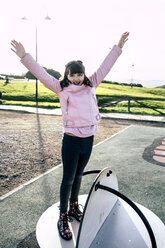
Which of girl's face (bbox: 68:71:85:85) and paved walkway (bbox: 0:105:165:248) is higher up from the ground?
girl's face (bbox: 68:71:85:85)

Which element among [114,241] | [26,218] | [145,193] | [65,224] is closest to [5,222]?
[26,218]

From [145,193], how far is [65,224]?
1660 mm

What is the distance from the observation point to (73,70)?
2.38m

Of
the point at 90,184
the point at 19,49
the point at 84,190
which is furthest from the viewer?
the point at 90,184

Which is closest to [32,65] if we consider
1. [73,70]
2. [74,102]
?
[73,70]

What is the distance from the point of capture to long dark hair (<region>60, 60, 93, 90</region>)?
94.0 inches

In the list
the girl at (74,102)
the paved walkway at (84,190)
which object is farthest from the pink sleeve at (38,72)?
the paved walkway at (84,190)

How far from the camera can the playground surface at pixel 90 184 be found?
2920mm

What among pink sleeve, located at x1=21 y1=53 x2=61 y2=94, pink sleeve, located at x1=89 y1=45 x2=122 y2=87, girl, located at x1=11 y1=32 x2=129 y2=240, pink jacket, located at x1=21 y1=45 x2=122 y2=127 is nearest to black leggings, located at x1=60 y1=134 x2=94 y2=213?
girl, located at x1=11 y1=32 x2=129 y2=240

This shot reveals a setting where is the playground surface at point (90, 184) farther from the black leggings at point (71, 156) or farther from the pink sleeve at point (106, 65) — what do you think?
the pink sleeve at point (106, 65)

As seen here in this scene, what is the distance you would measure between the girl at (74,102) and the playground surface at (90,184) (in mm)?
659

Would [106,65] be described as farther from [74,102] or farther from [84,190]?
[84,190]

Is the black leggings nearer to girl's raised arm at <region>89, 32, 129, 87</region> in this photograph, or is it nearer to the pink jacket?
the pink jacket

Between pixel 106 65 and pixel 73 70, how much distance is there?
1.41ft
